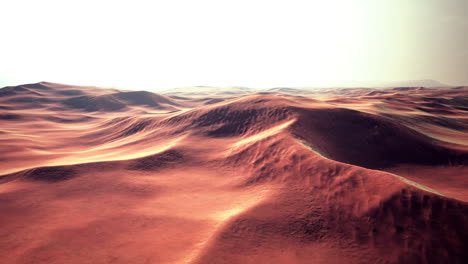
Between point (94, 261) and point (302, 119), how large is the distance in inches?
507

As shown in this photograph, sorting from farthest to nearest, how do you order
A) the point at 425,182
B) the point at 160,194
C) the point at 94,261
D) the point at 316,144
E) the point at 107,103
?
the point at 107,103
the point at 316,144
the point at 425,182
the point at 160,194
the point at 94,261

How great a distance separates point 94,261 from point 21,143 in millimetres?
19012

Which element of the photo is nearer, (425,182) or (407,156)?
(425,182)

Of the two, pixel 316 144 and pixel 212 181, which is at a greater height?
pixel 316 144

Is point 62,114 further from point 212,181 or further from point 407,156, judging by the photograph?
point 407,156

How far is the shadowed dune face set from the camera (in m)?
6.17

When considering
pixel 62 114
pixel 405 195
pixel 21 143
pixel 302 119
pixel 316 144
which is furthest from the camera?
pixel 62 114

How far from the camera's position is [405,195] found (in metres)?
6.86

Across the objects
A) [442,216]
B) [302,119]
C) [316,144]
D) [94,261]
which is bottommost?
[94,261]

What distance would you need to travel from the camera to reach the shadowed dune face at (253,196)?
617cm

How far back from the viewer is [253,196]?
912 cm

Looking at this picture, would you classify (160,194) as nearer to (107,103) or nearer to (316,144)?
(316,144)

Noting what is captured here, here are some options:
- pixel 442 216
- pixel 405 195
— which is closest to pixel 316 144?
pixel 405 195

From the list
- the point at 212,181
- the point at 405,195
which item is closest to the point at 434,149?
the point at 405,195
